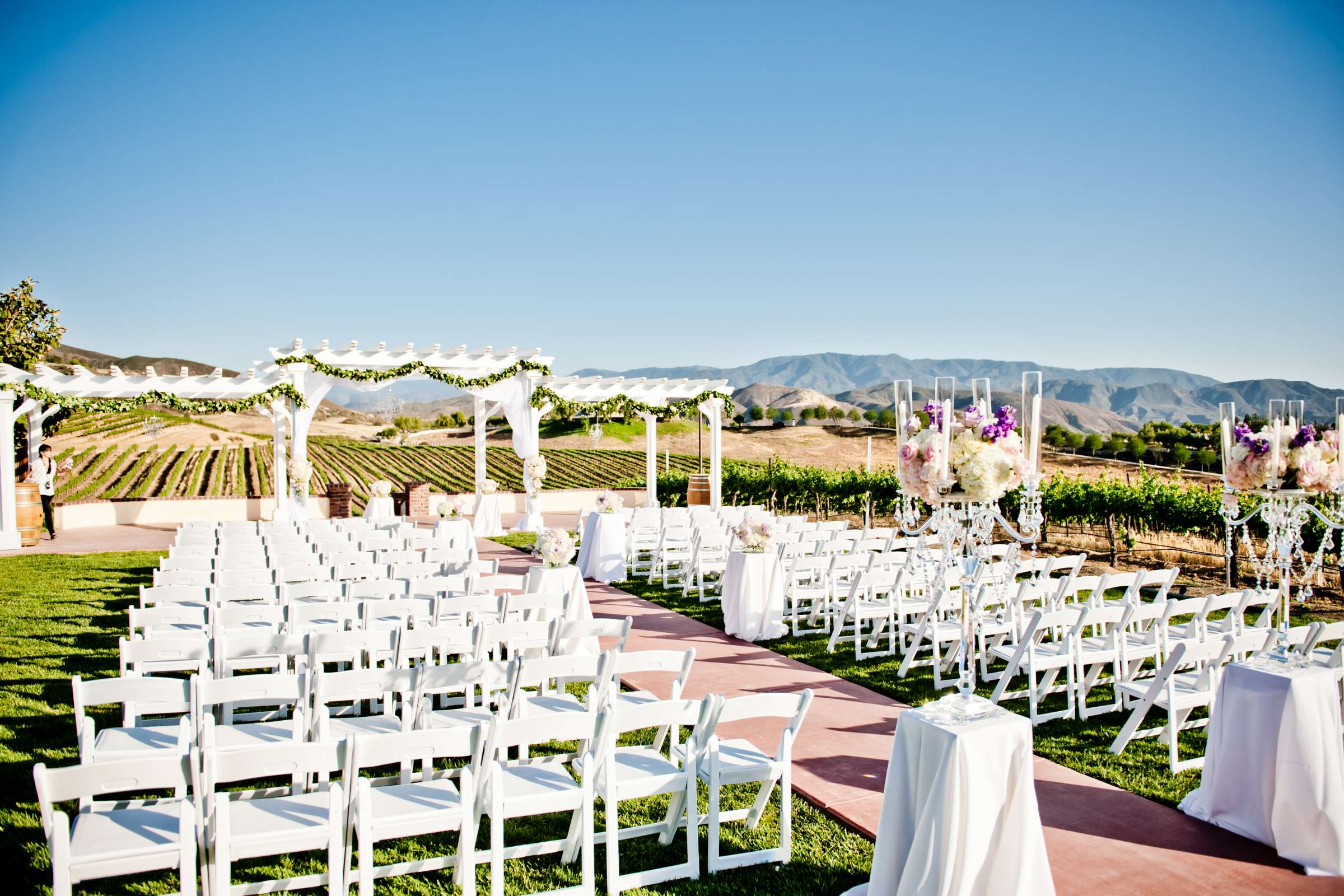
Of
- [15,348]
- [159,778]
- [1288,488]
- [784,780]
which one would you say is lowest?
[784,780]

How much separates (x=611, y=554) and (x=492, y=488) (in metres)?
5.66

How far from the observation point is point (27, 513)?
14742mm

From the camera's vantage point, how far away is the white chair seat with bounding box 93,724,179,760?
3801 mm

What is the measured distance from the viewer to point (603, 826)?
414cm

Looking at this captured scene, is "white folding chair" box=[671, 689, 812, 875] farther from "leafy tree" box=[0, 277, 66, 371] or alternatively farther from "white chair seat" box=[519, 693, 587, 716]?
"leafy tree" box=[0, 277, 66, 371]

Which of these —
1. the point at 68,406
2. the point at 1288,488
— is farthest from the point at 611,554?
the point at 68,406

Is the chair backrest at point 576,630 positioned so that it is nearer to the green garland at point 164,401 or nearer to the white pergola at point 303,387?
the white pergola at point 303,387

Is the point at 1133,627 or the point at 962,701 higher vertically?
the point at 962,701

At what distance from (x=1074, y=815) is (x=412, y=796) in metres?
3.02

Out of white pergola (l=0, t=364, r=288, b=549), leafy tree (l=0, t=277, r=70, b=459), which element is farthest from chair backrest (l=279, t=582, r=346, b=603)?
leafy tree (l=0, t=277, r=70, b=459)

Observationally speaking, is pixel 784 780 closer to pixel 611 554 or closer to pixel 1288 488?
pixel 1288 488

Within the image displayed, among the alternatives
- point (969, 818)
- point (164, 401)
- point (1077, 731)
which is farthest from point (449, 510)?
point (969, 818)

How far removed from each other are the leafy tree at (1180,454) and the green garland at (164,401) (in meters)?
38.7

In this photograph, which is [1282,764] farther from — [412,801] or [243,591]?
[243,591]
